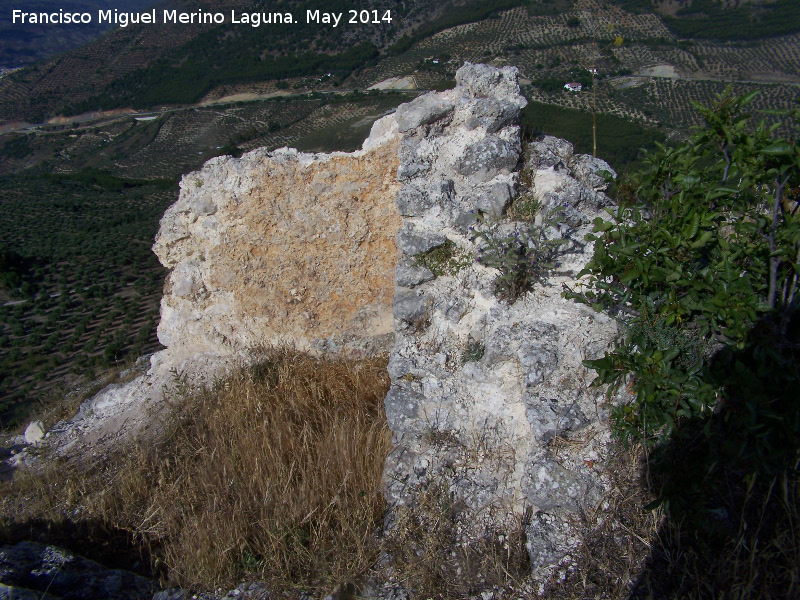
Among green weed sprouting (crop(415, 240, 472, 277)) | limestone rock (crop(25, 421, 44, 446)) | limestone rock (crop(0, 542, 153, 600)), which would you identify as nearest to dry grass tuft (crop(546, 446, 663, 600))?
green weed sprouting (crop(415, 240, 472, 277))

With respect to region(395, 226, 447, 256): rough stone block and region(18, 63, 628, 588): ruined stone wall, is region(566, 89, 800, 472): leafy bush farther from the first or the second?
region(395, 226, 447, 256): rough stone block

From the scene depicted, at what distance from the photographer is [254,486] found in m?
2.93

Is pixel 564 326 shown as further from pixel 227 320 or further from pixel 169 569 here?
pixel 227 320

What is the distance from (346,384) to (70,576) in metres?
1.97

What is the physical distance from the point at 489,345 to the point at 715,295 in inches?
46.5

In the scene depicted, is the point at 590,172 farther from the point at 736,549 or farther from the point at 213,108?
the point at 213,108

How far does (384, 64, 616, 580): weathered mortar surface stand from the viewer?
2533 millimetres

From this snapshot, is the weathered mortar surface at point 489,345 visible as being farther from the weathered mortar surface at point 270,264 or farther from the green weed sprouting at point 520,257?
the weathered mortar surface at point 270,264

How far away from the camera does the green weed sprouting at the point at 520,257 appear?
3.04 m

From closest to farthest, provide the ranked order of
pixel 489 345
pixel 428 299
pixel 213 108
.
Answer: pixel 489 345 < pixel 428 299 < pixel 213 108

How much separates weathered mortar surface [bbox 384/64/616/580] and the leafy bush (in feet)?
1.06

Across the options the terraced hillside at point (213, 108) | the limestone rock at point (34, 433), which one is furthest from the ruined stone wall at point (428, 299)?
the terraced hillside at point (213, 108)

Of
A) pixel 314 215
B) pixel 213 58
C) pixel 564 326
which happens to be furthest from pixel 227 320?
pixel 213 58

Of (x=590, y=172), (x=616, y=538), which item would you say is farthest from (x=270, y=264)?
(x=616, y=538)
